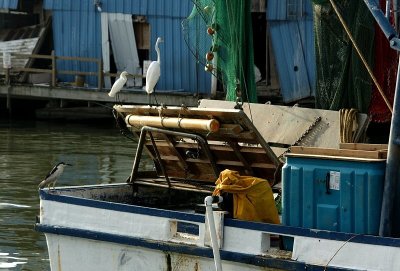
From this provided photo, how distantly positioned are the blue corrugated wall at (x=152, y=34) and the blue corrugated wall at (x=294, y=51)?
210 cm

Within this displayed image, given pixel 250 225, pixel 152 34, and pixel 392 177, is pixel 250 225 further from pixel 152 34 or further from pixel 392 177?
pixel 152 34

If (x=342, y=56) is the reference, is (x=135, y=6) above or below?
below

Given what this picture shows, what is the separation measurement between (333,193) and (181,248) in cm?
151

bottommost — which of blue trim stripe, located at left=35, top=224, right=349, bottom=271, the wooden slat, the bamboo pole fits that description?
blue trim stripe, located at left=35, top=224, right=349, bottom=271

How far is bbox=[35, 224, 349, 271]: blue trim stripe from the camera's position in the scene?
30.5ft

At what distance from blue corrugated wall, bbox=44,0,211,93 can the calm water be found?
81.4 inches

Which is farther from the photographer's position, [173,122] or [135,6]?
[135,6]

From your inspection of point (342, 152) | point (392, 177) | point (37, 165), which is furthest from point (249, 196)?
point (37, 165)

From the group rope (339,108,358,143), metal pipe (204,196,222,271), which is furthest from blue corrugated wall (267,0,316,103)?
metal pipe (204,196,222,271)

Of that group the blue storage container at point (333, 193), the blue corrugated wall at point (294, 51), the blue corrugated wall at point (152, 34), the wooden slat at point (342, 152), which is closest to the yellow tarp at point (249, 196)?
the blue storage container at point (333, 193)

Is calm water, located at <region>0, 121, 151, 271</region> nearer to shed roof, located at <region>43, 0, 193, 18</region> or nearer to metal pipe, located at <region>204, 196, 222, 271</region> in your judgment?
shed roof, located at <region>43, 0, 193, 18</region>

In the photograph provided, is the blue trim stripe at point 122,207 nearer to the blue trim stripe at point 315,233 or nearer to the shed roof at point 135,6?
the blue trim stripe at point 315,233

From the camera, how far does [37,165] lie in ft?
78.4

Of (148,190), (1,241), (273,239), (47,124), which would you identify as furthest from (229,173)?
(47,124)
